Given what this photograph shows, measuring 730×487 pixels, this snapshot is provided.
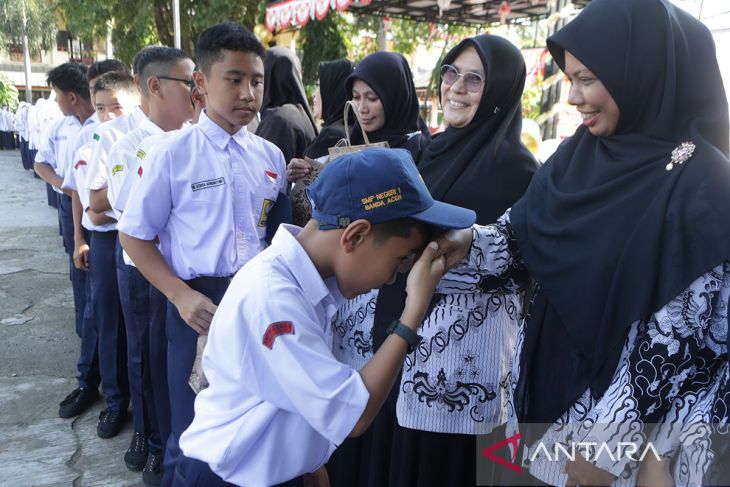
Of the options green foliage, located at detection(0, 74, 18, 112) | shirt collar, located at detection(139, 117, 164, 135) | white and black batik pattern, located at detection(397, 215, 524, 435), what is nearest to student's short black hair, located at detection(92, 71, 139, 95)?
shirt collar, located at detection(139, 117, 164, 135)

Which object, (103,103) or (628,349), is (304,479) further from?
(103,103)

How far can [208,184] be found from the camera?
6.92ft

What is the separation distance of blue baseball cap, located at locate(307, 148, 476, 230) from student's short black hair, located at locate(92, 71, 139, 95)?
115 inches

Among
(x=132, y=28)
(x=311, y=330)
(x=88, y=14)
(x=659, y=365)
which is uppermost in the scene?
(x=88, y=14)

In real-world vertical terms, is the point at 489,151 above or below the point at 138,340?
above

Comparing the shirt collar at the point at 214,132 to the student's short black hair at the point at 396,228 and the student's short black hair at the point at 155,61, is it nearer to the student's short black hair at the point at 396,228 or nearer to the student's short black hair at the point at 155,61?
the student's short black hair at the point at 155,61

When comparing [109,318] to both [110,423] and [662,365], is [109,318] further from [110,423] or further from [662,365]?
[662,365]

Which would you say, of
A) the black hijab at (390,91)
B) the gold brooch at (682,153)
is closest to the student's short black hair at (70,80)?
the black hijab at (390,91)

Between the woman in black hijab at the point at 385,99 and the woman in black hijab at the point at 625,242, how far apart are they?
103 centimetres

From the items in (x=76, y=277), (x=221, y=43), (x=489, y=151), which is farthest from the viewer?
(x=76, y=277)

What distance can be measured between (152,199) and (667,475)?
176 centimetres

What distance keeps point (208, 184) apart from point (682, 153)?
1509mm

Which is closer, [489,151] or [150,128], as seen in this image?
[489,151]

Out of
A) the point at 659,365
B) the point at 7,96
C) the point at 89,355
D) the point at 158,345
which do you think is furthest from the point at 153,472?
the point at 7,96
